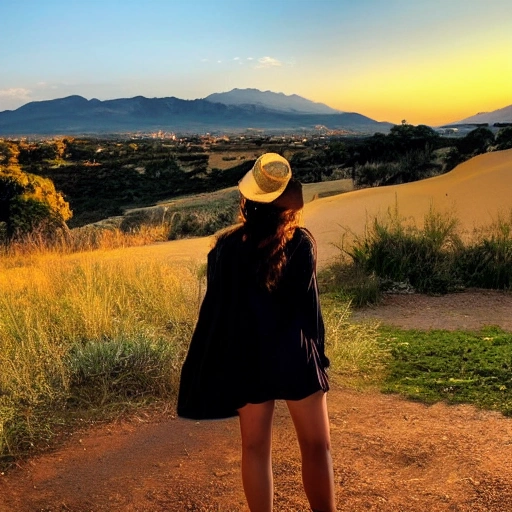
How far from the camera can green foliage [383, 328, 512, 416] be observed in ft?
16.1

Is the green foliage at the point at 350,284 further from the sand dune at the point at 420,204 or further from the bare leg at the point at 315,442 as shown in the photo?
the bare leg at the point at 315,442

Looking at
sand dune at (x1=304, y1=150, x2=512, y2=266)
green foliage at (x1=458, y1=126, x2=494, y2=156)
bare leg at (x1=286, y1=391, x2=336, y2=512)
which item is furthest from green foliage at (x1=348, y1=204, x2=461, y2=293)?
green foliage at (x1=458, y1=126, x2=494, y2=156)

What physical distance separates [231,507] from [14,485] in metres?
1.27

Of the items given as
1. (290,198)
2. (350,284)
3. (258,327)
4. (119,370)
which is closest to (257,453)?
(258,327)

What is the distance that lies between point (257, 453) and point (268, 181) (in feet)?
3.72

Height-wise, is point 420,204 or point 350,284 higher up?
point 420,204

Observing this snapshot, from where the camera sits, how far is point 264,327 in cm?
267

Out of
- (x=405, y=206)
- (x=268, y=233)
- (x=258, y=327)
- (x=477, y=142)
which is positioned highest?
(x=477, y=142)

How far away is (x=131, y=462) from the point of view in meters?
3.89

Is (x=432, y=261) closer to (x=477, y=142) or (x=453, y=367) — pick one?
(x=453, y=367)

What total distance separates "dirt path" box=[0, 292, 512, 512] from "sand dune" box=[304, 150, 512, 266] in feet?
24.4

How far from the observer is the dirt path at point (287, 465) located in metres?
3.42

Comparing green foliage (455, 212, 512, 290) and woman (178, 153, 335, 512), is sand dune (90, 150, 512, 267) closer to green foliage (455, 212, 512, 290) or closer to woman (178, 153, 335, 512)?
green foliage (455, 212, 512, 290)

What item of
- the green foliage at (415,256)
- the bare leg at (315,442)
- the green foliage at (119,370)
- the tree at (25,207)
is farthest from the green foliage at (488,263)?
the tree at (25,207)
